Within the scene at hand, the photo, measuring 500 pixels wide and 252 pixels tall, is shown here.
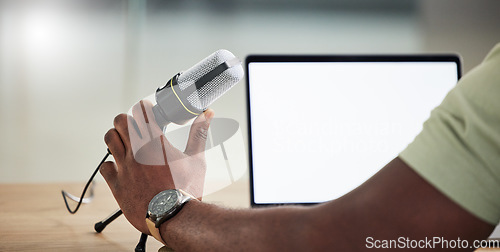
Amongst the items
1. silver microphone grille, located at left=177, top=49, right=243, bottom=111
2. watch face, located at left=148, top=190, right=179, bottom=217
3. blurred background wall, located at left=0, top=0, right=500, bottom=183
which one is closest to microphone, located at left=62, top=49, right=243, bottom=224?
silver microphone grille, located at left=177, top=49, right=243, bottom=111

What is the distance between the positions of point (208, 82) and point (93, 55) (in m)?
1.51

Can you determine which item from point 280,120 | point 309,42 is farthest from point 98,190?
point 309,42

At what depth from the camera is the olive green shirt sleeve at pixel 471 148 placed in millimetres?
319

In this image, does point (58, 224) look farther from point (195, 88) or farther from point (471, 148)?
point (471, 148)

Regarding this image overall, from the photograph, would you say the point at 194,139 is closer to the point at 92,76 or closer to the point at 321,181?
the point at 321,181

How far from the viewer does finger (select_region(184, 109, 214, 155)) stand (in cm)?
58

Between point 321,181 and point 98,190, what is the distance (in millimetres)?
731

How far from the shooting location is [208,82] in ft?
1.85

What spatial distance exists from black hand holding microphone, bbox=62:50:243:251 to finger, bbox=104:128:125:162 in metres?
0.06

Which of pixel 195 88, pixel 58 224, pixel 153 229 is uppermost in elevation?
pixel 195 88

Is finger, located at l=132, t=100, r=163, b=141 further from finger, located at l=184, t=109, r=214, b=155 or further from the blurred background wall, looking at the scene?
the blurred background wall

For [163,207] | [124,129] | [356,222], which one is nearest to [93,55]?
[124,129]

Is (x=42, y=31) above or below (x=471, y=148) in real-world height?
below

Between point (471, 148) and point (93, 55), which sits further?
point (93, 55)
